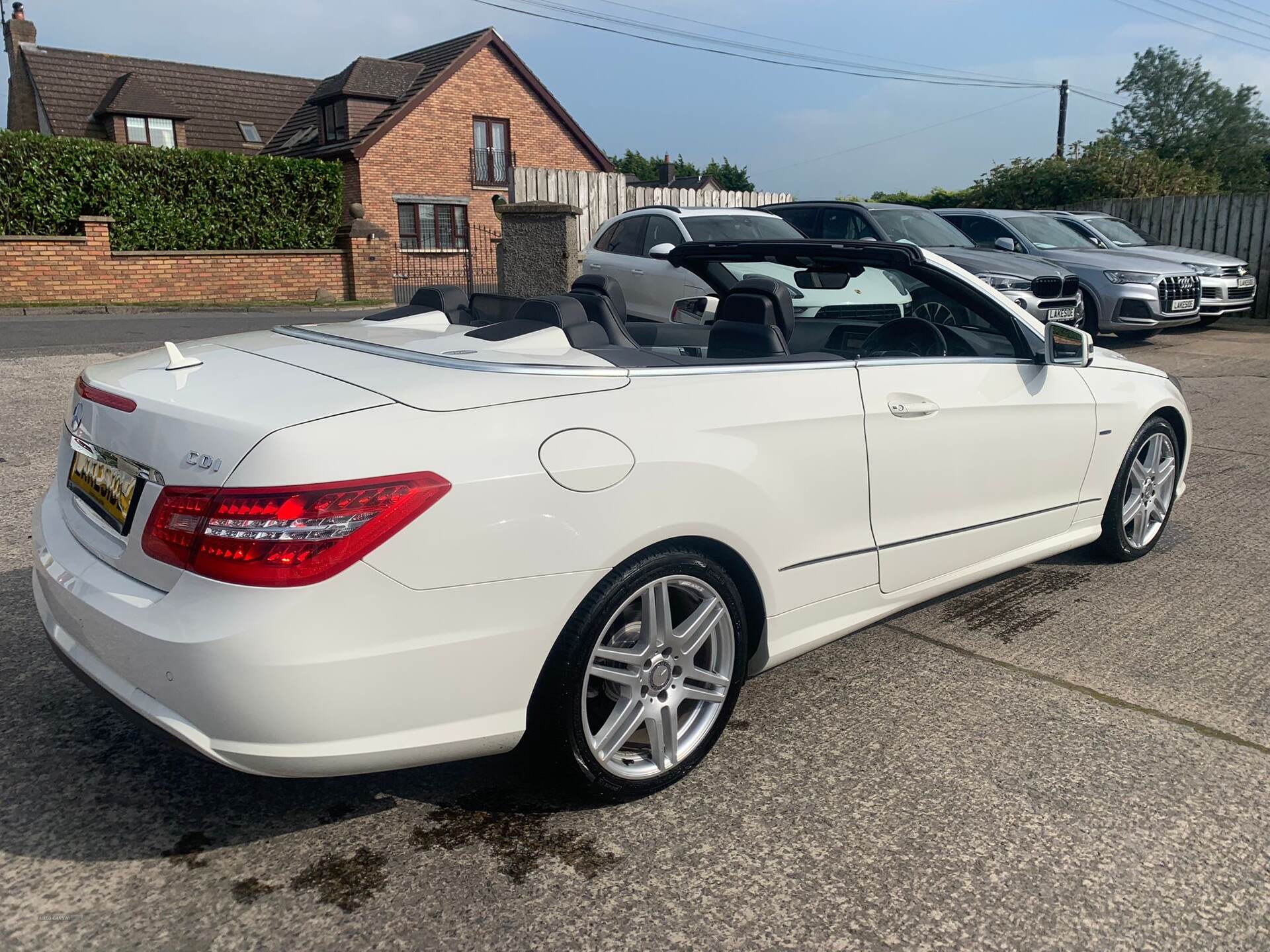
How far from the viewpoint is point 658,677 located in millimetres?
2805

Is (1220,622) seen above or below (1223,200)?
below

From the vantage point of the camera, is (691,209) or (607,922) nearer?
(607,922)

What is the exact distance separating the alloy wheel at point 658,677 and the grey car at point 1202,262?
13154 millimetres

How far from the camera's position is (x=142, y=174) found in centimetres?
2141

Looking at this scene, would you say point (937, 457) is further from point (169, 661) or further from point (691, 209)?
point (691, 209)

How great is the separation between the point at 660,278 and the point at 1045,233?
6606mm

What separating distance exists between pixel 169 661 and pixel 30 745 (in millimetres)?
1092

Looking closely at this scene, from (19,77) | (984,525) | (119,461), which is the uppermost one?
(19,77)

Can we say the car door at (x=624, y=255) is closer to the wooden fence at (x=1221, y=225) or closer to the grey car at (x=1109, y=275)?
the grey car at (x=1109, y=275)

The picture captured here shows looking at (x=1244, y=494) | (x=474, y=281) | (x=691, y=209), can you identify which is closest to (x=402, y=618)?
(x=1244, y=494)

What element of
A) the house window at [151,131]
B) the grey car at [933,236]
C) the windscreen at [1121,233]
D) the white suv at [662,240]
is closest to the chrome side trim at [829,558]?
the white suv at [662,240]

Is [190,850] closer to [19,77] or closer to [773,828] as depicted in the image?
[773,828]

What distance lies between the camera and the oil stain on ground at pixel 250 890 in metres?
2.35

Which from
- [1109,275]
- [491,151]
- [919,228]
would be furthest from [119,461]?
[491,151]
